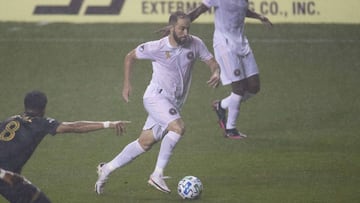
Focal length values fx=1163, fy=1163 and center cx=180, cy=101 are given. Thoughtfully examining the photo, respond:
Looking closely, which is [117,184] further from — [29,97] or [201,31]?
[201,31]

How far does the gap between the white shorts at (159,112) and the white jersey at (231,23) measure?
164 inches

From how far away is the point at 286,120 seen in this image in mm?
21969

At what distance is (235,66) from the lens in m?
20.0

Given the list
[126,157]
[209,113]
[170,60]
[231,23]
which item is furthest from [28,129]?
[209,113]

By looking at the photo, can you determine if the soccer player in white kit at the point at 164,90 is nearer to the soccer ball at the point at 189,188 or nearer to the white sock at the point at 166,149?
the white sock at the point at 166,149

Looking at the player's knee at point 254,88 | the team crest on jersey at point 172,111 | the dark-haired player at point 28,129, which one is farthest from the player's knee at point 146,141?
the player's knee at point 254,88

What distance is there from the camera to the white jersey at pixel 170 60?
16.3 meters

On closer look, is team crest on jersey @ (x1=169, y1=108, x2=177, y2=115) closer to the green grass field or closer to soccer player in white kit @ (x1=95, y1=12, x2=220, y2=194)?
soccer player in white kit @ (x1=95, y1=12, x2=220, y2=194)

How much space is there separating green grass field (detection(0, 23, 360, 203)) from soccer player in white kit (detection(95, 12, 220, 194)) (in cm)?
46

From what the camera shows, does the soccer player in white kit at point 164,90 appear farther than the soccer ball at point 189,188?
Yes

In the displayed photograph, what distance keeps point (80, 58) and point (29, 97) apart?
13.8m

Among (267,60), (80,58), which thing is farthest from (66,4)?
(267,60)

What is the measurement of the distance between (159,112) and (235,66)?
4.22 m

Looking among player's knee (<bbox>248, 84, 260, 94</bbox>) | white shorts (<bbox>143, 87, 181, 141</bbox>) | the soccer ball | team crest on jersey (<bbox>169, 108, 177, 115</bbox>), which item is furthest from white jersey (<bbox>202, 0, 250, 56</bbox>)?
the soccer ball
